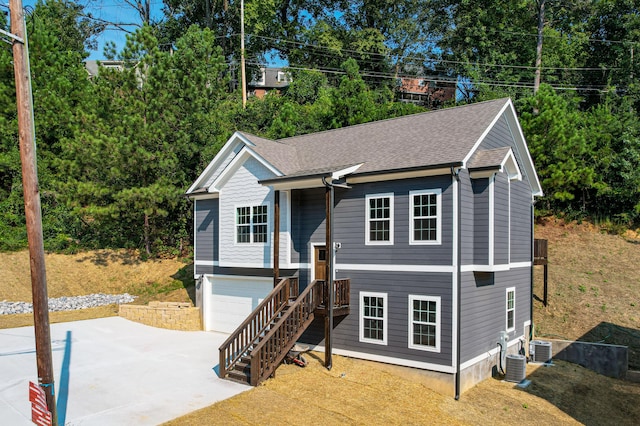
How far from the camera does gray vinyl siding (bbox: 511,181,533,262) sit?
15.6 meters

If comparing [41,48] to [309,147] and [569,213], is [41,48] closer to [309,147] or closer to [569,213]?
[309,147]

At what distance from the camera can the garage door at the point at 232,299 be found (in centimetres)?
1677

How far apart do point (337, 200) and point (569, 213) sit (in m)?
18.0

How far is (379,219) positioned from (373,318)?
2.72 m

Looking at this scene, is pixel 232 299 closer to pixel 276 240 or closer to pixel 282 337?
pixel 276 240

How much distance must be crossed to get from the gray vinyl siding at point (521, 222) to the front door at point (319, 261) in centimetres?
602

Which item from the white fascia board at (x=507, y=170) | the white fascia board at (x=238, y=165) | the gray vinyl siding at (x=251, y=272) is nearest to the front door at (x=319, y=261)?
the gray vinyl siding at (x=251, y=272)

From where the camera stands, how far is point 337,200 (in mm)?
14445

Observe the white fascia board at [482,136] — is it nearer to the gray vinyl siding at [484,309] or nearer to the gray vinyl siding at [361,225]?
the gray vinyl siding at [361,225]

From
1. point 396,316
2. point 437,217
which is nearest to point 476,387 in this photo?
point 396,316

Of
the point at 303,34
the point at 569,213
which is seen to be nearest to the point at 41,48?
the point at 303,34

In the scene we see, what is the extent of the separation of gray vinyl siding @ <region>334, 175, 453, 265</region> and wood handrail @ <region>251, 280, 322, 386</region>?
153 cm

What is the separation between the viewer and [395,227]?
13.3m

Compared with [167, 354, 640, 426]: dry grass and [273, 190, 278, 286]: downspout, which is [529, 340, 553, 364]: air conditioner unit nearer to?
[167, 354, 640, 426]: dry grass
